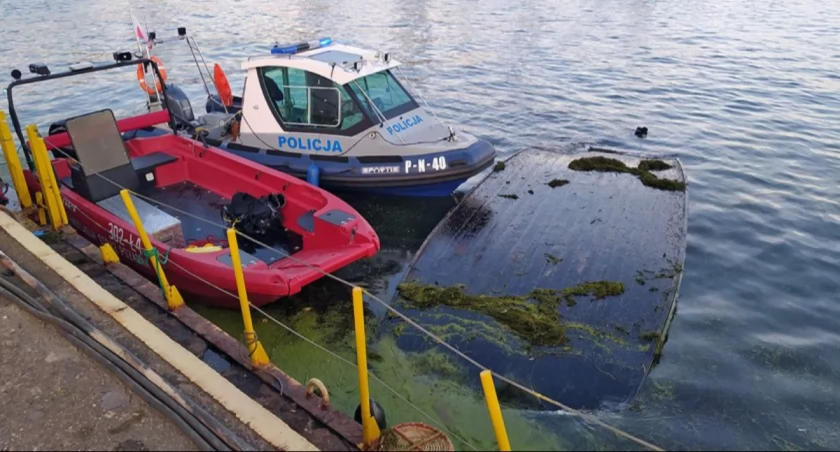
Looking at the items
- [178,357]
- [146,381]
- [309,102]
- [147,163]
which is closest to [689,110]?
[309,102]

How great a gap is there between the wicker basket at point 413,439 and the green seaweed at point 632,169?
702 centimetres

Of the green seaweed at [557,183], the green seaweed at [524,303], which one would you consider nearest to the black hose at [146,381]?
the green seaweed at [524,303]

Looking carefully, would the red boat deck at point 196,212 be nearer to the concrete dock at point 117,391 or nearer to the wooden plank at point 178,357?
the wooden plank at point 178,357

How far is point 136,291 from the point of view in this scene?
19.0 ft

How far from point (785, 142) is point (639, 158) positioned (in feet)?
13.3

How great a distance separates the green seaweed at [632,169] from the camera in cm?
973

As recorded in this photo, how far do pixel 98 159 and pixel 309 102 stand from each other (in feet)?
10.2

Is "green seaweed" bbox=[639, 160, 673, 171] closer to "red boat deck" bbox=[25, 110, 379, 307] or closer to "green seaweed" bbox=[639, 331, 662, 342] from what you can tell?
"green seaweed" bbox=[639, 331, 662, 342]

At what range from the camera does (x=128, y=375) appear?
4.35 m

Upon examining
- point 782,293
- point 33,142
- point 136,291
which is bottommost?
point 782,293

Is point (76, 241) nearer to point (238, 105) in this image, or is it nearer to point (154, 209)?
point (154, 209)

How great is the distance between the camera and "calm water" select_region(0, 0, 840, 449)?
565 cm

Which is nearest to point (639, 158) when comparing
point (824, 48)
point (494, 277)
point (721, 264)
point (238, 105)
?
point (721, 264)

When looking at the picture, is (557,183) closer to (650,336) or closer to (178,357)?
(650,336)
